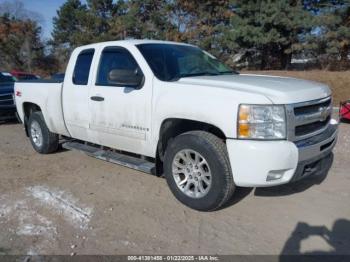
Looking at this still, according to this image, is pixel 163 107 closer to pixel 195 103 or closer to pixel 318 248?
pixel 195 103

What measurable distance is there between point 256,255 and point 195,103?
1635 mm

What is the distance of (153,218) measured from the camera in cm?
416

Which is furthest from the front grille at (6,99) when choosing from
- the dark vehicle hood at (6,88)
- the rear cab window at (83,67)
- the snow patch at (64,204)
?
the snow patch at (64,204)

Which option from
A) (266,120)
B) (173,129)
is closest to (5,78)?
(173,129)

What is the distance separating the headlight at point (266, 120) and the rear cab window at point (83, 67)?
279 cm

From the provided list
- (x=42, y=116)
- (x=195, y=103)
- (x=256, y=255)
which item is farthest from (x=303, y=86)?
(x=42, y=116)

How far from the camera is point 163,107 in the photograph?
4305 millimetres

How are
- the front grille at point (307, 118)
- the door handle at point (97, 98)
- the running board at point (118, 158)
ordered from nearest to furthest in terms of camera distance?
the front grille at point (307, 118), the running board at point (118, 158), the door handle at point (97, 98)

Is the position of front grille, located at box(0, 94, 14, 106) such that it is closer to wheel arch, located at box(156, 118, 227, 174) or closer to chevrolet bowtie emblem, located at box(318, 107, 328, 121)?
wheel arch, located at box(156, 118, 227, 174)

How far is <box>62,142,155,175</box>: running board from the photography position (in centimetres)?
469

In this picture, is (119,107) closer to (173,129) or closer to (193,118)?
(173,129)

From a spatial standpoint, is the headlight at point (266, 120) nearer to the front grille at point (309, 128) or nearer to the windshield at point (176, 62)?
the front grille at point (309, 128)

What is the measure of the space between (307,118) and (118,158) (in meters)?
2.56

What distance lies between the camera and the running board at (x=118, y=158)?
4.69 meters
